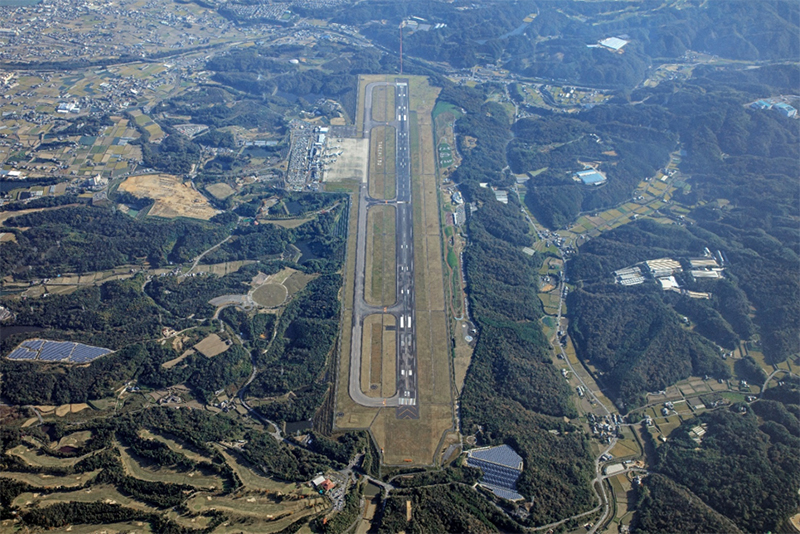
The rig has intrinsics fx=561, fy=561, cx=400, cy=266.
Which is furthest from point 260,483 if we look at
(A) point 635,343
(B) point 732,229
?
(B) point 732,229

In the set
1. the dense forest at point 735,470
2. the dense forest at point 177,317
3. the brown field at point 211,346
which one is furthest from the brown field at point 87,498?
the dense forest at point 735,470

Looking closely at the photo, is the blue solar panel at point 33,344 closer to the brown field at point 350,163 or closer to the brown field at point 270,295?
the brown field at point 270,295

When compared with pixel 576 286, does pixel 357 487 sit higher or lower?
lower

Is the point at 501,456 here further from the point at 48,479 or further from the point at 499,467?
the point at 48,479

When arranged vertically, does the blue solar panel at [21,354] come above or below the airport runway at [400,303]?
below

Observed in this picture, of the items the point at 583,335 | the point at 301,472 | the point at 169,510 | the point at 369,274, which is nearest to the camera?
the point at 169,510

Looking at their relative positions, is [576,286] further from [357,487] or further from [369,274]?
[357,487]

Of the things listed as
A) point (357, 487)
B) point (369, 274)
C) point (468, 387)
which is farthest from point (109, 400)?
point (468, 387)
